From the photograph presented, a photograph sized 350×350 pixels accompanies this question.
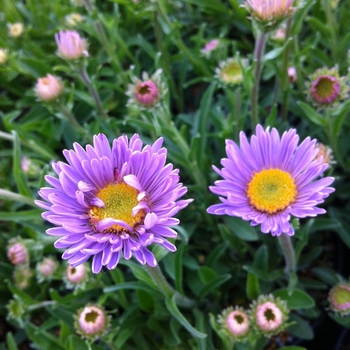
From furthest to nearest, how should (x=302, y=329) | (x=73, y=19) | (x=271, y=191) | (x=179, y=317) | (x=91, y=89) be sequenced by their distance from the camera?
(x=73, y=19), (x=91, y=89), (x=302, y=329), (x=179, y=317), (x=271, y=191)

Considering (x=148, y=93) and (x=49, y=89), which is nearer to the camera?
(x=148, y=93)

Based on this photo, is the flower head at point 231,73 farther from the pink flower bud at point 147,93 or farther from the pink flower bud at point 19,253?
the pink flower bud at point 19,253

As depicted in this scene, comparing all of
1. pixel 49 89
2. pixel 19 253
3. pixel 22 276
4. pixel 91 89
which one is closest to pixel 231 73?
pixel 91 89

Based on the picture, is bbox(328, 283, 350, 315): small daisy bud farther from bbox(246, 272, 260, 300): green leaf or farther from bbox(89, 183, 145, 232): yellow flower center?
bbox(89, 183, 145, 232): yellow flower center

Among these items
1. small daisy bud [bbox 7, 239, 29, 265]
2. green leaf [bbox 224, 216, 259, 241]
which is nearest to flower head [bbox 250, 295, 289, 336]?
green leaf [bbox 224, 216, 259, 241]

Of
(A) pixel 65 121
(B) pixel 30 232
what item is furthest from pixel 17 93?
(B) pixel 30 232

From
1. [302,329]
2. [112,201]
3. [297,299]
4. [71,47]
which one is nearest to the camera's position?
[112,201]

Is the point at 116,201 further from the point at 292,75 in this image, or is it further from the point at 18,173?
the point at 292,75
